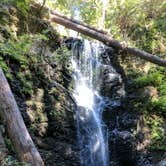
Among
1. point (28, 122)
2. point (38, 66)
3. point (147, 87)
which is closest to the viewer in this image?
point (28, 122)

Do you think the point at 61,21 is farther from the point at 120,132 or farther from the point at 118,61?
the point at 120,132

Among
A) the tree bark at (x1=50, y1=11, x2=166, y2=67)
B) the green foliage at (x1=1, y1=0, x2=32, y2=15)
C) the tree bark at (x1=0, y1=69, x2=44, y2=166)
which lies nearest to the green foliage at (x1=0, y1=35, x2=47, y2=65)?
the green foliage at (x1=1, y1=0, x2=32, y2=15)

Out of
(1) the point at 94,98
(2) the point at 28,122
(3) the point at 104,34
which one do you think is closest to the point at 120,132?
(1) the point at 94,98

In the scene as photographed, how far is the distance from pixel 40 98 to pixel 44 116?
0.50 metres

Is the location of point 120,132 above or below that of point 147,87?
below

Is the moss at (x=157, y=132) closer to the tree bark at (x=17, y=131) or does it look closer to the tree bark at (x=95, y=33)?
the tree bark at (x=95, y=33)

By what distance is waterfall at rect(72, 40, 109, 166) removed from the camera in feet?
27.8

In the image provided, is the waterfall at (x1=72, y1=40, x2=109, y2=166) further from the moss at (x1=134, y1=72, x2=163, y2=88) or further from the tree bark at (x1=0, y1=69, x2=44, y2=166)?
the tree bark at (x1=0, y1=69, x2=44, y2=166)

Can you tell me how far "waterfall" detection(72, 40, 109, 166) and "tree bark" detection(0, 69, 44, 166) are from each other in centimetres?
297

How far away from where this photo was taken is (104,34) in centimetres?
1191

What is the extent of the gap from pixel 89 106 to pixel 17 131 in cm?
457

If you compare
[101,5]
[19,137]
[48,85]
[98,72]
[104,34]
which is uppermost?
[101,5]

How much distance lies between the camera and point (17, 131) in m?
5.30

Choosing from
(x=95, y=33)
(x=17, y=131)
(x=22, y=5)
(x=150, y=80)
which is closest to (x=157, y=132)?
(x=150, y=80)
